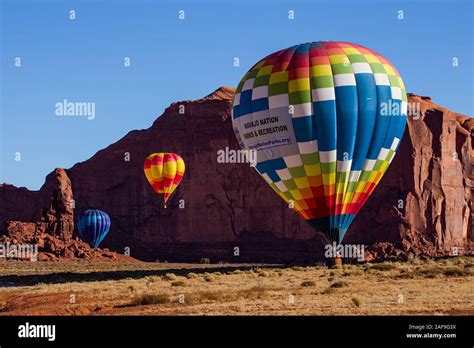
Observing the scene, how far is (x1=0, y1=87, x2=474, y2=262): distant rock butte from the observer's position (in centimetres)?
10669

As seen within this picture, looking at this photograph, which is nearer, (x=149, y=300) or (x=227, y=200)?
(x=149, y=300)

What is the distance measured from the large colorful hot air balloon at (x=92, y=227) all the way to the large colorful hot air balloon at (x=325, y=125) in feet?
188

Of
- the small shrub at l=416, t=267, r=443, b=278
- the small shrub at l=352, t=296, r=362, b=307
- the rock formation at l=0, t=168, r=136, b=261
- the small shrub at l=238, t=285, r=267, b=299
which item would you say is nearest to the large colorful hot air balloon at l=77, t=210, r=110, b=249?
the rock formation at l=0, t=168, r=136, b=261

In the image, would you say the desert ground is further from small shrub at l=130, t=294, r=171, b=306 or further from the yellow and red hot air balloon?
the yellow and red hot air balloon

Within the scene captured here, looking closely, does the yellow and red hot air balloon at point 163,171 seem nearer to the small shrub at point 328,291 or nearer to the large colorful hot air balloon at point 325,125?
the large colorful hot air balloon at point 325,125

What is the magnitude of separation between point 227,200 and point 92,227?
87.5 ft

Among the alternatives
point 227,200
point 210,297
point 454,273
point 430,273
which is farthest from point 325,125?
point 227,200

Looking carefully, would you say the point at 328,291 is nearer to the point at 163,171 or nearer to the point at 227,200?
the point at 163,171

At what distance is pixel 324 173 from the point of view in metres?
43.3

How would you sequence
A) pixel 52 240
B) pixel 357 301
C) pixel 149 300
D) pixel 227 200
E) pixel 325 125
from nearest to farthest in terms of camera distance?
1. pixel 357 301
2. pixel 149 300
3. pixel 325 125
4. pixel 52 240
5. pixel 227 200

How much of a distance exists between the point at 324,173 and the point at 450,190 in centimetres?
7283

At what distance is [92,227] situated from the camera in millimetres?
99562
